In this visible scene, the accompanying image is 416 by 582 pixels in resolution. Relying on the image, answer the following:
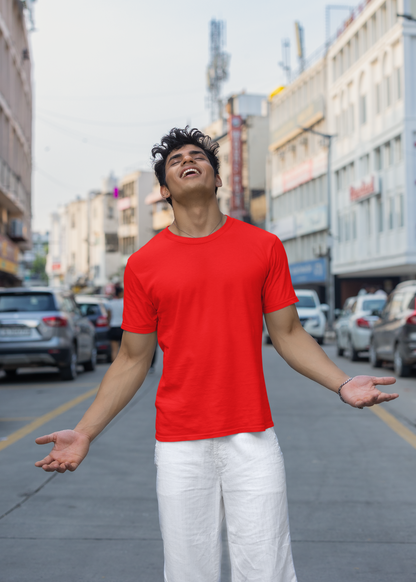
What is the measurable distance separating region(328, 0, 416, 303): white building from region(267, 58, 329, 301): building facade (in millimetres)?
1817

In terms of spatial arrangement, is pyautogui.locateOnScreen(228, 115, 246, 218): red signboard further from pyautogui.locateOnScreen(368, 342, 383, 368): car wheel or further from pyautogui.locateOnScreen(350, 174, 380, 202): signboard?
pyautogui.locateOnScreen(368, 342, 383, 368): car wheel

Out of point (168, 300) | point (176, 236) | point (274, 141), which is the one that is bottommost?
point (168, 300)

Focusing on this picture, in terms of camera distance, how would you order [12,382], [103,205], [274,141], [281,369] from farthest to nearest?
[103,205], [274,141], [281,369], [12,382]

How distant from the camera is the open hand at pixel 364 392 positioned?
2715 millimetres

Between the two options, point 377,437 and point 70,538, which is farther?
point 377,437

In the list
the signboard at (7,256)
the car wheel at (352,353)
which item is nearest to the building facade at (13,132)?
the signboard at (7,256)

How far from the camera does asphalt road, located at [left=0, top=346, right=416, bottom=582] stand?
4.41 metres

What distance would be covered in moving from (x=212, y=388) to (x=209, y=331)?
18 centimetres

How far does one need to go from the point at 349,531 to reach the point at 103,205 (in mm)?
101042

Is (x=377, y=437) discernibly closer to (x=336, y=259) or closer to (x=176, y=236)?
(x=176, y=236)

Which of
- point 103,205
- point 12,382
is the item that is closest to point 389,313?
point 12,382

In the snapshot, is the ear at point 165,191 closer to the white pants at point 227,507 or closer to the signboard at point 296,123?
the white pants at point 227,507

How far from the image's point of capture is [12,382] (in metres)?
15.6

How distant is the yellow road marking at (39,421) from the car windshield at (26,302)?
2805 mm
